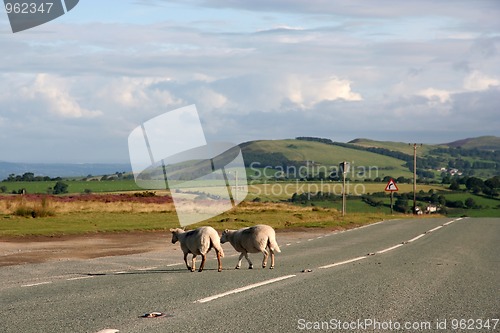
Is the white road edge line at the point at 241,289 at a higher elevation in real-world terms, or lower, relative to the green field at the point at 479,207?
higher

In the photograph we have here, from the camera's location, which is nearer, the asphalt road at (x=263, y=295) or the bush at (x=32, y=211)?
the asphalt road at (x=263, y=295)

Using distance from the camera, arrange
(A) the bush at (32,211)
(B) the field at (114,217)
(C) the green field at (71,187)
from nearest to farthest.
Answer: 1. (B) the field at (114,217)
2. (A) the bush at (32,211)
3. (C) the green field at (71,187)

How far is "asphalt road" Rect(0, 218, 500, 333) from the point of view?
9820 millimetres

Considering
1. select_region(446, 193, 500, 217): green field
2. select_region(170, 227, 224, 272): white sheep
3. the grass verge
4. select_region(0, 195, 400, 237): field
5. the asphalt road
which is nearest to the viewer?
the asphalt road

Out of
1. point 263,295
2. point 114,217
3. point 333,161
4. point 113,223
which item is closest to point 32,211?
point 114,217

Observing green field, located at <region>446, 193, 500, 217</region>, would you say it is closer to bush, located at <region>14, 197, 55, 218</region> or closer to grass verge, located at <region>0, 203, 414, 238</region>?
grass verge, located at <region>0, 203, 414, 238</region>

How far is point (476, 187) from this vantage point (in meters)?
110

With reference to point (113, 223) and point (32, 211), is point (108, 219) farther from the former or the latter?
point (32, 211)

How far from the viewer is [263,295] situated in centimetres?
1252

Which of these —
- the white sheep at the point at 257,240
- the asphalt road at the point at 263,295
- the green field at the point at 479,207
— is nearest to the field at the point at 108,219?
the asphalt road at the point at 263,295

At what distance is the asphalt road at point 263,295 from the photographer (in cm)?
982

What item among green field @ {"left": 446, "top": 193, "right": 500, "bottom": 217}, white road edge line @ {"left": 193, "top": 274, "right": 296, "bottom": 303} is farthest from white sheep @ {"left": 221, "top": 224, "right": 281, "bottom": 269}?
green field @ {"left": 446, "top": 193, "right": 500, "bottom": 217}

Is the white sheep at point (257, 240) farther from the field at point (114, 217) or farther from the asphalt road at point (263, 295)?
the field at point (114, 217)

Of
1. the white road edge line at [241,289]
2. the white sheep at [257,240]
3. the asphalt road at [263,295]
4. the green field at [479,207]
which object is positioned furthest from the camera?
the green field at [479,207]
